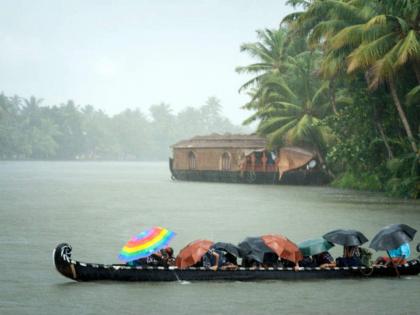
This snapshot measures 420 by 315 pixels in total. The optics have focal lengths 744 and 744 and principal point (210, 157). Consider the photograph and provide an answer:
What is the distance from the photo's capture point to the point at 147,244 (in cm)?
1239

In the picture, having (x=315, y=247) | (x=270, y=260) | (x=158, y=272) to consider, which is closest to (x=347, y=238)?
(x=315, y=247)

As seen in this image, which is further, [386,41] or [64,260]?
[386,41]

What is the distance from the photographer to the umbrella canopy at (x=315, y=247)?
503 inches

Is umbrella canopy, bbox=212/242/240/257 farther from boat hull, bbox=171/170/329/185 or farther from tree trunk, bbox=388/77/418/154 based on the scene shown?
boat hull, bbox=171/170/329/185

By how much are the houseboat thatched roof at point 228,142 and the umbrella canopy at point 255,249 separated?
39025 millimetres

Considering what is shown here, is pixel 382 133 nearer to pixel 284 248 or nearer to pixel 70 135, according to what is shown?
pixel 284 248

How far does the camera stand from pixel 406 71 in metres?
32.2

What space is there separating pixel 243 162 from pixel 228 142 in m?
3.06

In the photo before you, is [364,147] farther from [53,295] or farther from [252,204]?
[53,295]

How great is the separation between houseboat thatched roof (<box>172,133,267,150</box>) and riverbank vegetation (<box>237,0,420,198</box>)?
2108 millimetres

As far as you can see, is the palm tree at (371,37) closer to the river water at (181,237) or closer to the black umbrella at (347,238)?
the river water at (181,237)

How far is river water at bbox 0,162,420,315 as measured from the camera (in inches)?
443

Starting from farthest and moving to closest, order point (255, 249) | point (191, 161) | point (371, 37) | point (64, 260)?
point (191, 161) → point (371, 37) → point (255, 249) → point (64, 260)

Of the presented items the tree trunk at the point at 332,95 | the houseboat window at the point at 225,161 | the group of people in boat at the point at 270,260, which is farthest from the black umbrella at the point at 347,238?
the houseboat window at the point at 225,161
